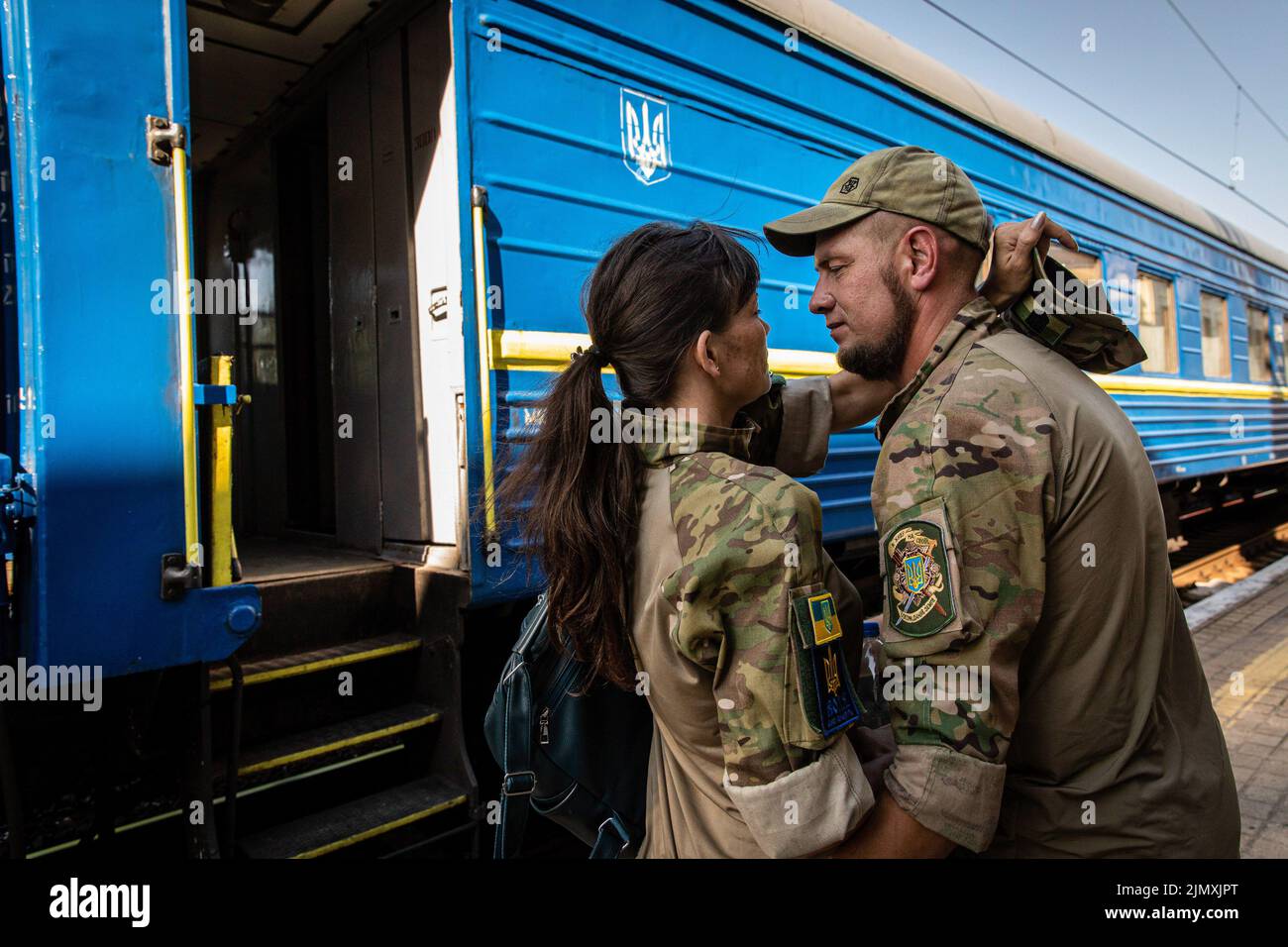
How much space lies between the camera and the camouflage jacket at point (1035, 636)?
1.05m

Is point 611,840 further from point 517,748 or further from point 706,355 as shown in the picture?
point 706,355

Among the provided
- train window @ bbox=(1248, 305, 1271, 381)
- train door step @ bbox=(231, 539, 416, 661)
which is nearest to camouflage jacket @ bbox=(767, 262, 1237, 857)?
train door step @ bbox=(231, 539, 416, 661)

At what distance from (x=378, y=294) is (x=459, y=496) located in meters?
0.99

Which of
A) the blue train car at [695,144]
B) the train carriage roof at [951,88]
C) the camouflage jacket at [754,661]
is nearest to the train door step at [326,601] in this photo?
the blue train car at [695,144]

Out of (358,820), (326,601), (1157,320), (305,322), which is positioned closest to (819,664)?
(358,820)

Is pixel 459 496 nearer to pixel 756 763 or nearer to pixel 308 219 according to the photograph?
pixel 756 763

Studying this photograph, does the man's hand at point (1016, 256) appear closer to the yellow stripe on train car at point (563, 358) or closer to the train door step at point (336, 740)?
the yellow stripe on train car at point (563, 358)

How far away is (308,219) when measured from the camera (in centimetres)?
400

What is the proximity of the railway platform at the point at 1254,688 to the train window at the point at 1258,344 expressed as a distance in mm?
3678

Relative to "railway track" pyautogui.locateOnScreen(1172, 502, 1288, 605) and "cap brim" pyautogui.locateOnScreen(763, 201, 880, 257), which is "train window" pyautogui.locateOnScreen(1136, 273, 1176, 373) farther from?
"cap brim" pyautogui.locateOnScreen(763, 201, 880, 257)

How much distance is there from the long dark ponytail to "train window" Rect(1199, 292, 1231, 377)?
8.40 meters

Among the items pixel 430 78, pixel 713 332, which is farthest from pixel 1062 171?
pixel 713 332

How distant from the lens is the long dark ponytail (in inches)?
48.4

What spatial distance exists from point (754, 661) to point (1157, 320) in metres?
7.52
